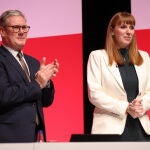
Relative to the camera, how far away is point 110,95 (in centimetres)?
255

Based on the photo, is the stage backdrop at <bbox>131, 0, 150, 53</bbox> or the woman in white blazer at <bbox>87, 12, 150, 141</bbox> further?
the stage backdrop at <bbox>131, 0, 150, 53</bbox>

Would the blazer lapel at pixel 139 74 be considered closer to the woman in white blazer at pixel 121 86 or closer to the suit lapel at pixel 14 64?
the woman in white blazer at pixel 121 86

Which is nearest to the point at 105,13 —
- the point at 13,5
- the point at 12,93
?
the point at 13,5

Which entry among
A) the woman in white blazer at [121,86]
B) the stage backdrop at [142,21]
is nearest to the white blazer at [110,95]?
the woman in white blazer at [121,86]

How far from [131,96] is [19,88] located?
74cm

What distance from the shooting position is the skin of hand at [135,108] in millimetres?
2418

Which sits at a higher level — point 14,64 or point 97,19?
point 97,19

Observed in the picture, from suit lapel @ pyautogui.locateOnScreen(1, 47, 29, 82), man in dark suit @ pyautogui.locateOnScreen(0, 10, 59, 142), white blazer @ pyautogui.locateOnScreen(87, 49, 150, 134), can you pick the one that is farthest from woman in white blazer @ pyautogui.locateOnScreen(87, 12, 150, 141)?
suit lapel @ pyautogui.locateOnScreen(1, 47, 29, 82)

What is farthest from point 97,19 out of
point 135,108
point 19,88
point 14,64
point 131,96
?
point 19,88

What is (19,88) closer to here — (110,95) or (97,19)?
(110,95)

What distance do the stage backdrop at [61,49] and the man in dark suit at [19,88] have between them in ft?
3.18

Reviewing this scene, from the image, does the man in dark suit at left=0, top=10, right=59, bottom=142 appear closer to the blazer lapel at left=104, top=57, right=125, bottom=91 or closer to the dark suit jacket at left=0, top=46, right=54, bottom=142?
the dark suit jacket at left=0, top=46, right=54, bottom=142

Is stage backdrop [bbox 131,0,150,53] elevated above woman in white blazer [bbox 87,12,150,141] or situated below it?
above

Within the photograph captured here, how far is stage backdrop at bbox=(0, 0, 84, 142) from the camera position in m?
3.35
